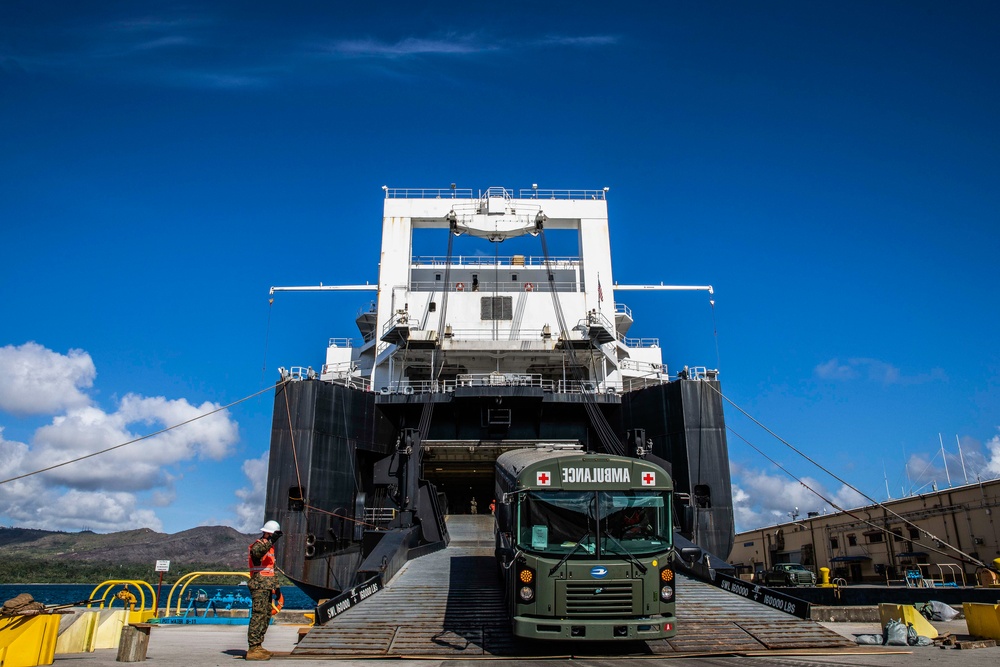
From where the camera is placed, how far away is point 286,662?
900 cm

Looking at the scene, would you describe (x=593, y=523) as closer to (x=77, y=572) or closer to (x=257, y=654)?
(x=257, y=654)

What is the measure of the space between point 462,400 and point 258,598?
49.7 feet

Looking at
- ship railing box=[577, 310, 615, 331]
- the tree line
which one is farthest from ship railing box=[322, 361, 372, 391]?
the tree line

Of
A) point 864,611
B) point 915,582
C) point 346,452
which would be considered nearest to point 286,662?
point 864,611

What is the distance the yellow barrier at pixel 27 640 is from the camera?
26.9 feet

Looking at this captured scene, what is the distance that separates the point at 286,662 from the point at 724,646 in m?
6.20

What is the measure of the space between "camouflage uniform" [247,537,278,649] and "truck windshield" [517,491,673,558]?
362 centimetres

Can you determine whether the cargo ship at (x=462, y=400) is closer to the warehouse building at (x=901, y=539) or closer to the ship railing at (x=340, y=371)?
the ship railing at (x=340, y=371)

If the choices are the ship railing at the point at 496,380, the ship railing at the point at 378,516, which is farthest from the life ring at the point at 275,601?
the ship railing at the point at 496,380

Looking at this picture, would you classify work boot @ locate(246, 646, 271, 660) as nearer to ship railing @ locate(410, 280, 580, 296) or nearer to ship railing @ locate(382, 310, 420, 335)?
ship railing @ locate(382, 310, 420, 335)

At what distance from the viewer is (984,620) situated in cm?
1112

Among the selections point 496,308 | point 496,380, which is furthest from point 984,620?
point 496,308

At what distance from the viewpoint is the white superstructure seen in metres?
26.3

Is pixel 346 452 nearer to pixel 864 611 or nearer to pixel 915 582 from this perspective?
pixel 864 611
